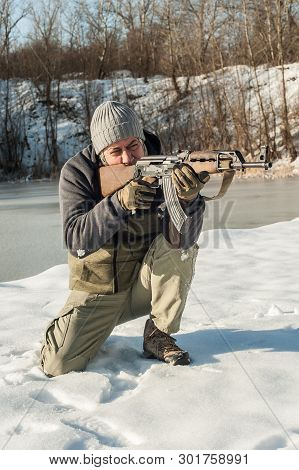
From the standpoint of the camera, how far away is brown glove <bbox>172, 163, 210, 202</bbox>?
1.70 meters

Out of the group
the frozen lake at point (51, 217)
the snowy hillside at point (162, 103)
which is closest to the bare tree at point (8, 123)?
the snowy hillside at point (162, 103)

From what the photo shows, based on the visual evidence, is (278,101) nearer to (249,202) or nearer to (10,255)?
(249,202)

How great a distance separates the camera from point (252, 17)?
13.6 m

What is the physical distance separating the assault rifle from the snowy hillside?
11230mm

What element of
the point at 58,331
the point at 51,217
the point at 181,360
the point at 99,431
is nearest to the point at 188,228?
the point at 181,360

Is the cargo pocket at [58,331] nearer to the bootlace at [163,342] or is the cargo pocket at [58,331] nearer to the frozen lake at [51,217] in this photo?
the bootlace at [163,342]

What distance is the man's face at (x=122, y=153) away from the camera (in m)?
1.90

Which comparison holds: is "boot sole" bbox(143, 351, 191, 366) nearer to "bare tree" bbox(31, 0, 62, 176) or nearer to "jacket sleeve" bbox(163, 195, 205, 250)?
"jacket sleeve" bbox(163, 195, 205, 250)

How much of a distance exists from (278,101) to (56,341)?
13223 millimetres

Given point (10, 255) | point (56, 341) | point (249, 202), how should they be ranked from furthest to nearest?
point (249, 202) < point (10, 255) < point (56, 341)

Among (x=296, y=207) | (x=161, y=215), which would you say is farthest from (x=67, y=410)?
(x=296, y=207)

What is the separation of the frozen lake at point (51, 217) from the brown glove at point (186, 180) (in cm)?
206

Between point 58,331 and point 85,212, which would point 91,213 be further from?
point 58,331

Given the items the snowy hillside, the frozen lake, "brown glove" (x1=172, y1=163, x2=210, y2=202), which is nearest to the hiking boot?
"brown glove" (x1=172, y1=163, x2=210, y2=202)
